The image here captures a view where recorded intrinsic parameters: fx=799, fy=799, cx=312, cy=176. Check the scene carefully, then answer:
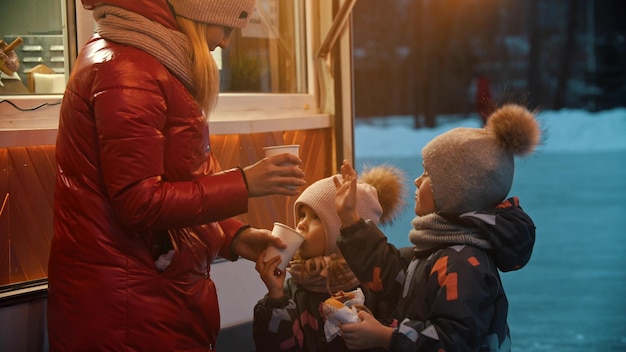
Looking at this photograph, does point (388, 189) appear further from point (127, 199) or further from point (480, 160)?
point (127, 199)

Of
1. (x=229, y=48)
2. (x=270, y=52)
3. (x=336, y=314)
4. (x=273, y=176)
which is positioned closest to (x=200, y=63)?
(x=273, y=176)

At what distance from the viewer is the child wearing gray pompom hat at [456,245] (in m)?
2.28

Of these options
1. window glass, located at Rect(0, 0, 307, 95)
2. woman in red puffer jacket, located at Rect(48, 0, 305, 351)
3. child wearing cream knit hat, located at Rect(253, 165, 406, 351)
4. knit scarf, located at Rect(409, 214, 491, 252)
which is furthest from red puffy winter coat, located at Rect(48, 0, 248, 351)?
window glass, located at Rect(0, 0, 307, 95)

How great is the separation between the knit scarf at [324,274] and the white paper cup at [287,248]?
0.21m

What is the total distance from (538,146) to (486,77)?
69.3ft

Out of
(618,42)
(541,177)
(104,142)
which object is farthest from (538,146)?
(618,42)

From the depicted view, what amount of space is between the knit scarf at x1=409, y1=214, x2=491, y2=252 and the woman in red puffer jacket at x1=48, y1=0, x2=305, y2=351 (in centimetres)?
53

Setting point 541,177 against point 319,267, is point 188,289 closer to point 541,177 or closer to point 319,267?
point 319,267

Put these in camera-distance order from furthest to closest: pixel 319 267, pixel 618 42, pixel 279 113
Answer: pixel 618 42, pixel 279 113, pixel 319 267

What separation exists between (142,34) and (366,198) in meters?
1.09

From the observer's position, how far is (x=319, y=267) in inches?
108

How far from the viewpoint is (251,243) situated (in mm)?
2592

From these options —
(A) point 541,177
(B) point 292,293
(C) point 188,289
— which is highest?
(C) point 188,289

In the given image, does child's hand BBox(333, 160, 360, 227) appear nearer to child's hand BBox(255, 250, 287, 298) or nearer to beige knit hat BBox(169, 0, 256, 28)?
child's hand BBox(255, 250, 287, 298)
